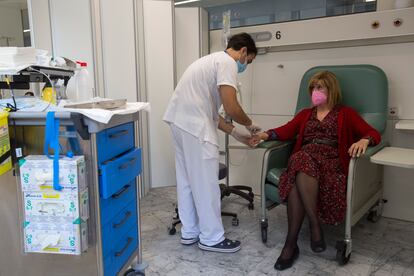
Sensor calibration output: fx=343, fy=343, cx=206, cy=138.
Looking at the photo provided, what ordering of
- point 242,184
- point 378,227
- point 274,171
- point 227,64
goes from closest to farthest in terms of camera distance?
point 227,64 → point 274,171 → point 378,227 → point 242,184

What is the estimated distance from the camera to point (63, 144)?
4.41ft

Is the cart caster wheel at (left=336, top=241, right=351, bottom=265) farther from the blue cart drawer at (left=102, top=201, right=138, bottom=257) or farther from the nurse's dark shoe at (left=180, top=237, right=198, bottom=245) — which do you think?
the blue cart drawer at (left=102, top=201, right=138, bottom=257)

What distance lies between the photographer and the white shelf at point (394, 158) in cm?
165

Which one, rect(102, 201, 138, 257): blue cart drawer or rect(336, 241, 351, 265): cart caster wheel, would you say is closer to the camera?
rect(102, 201, 138, 257): blue cart drawer

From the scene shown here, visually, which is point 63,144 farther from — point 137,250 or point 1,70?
point 137,250

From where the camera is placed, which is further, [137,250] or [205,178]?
[205,178]

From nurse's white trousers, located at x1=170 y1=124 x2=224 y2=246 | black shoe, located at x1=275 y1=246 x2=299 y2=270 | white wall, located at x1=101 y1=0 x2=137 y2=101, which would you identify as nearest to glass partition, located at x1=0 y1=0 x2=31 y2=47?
white wall, located at x1=101 y1=0 x2=137 y2=101

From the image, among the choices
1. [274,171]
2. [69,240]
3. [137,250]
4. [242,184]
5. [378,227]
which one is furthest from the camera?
[242,184]

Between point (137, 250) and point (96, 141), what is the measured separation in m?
0.75

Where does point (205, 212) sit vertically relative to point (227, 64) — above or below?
below

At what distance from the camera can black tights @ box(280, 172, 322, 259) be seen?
1916mm

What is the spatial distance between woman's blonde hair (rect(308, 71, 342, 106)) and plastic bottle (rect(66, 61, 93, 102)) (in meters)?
1.43

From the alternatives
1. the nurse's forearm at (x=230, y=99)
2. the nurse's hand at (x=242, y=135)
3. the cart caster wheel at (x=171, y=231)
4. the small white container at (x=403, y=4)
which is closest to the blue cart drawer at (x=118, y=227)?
the cart caster wheel at (x=171, y=231)

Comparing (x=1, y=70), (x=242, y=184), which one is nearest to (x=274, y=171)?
(x=242, y=184)
